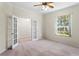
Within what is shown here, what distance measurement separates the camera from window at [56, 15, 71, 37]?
5.61 m

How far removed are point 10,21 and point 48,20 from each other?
134 inches

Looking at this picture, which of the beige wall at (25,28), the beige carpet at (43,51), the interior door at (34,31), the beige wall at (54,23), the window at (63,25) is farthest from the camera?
the beige wall at (25,28)

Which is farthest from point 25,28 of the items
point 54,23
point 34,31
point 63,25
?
point 63,25

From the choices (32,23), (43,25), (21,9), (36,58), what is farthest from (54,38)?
(36,58)

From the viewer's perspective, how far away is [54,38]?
21.5 ft

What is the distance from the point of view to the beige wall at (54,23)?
16.3 feet

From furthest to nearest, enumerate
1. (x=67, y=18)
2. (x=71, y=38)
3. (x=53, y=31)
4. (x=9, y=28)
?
(x=53, y=31) < (x=67, y=18) < (x=71, y=38) < (x=9, y=28)

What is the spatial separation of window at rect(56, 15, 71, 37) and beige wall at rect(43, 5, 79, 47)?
0.25 metres

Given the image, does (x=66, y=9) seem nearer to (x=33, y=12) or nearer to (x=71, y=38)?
(x=71, y=38)

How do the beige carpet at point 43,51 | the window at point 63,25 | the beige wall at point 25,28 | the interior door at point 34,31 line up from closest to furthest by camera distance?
1. the beige carpet at point 43,51
2. the window at point 63,25
3. the interior door at point 34,31
4. the beige wall at point 25,28

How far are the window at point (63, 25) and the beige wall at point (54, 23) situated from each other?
0.25 metres

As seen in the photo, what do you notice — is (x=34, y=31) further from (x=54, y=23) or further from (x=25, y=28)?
(x=54, y=23)

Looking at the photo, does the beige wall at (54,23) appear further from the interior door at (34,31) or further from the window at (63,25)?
the interior door at (34,31)

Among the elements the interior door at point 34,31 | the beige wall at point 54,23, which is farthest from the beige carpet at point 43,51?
the interior door at point 34,31
